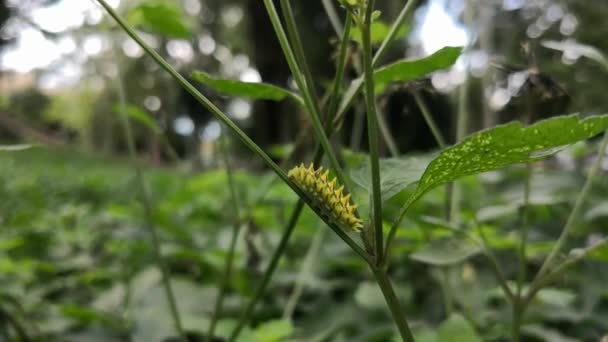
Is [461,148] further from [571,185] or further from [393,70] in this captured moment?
[571,185]

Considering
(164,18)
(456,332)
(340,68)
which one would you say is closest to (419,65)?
(340,68)

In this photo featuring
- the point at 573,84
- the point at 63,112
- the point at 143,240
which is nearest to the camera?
the point at 143,240

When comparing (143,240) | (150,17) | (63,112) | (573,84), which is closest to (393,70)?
(150,17)

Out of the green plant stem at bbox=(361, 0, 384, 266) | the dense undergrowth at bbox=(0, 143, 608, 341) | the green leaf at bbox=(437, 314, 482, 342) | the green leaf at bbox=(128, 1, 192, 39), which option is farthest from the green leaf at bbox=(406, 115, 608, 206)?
the green leaf at bbox=(128, 1, 192, 39)

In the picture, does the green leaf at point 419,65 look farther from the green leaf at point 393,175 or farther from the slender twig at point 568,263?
the slender twig at point 568,263

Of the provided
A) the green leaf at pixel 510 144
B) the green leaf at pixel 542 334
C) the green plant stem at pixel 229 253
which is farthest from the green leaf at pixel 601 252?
the green plant stem at pixel 229 253

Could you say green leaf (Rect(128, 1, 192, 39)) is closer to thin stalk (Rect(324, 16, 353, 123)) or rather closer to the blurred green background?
the blurred green background
